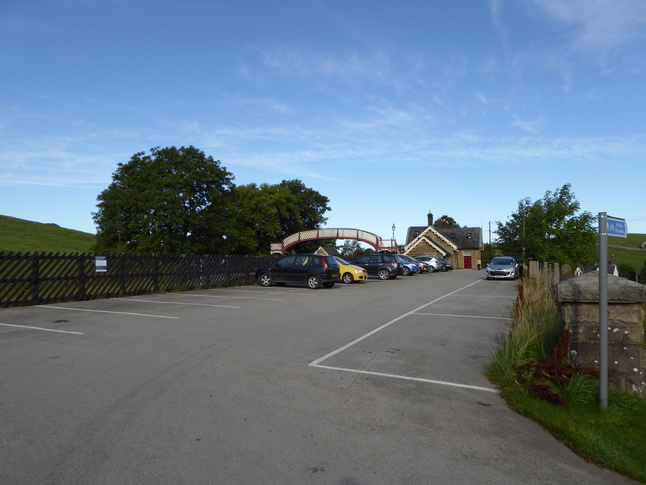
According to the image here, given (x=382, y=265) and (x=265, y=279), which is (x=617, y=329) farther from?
(x=382, y=265)

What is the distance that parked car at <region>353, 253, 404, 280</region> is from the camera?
3312 centimetres

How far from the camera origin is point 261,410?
490 cm

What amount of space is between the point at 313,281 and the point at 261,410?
1802 cm

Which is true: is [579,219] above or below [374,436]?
above

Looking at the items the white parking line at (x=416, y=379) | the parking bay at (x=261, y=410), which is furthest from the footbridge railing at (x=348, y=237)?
the white parking line at (x=416, y=379)

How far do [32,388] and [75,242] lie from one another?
181 feet

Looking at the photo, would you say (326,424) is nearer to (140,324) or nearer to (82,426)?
(82,426)

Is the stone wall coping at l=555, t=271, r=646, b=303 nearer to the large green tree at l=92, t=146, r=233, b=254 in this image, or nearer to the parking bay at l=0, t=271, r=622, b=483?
the parking bay at l=0, t=271, r=622, b=483

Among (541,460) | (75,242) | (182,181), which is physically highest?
(182,181)

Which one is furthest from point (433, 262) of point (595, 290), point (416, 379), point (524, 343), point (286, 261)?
point (595, 290)

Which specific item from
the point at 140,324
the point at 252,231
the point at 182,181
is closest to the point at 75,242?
the point at 252,231

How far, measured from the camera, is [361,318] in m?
11.9

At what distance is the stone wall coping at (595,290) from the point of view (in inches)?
207

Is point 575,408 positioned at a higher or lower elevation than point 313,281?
lower
